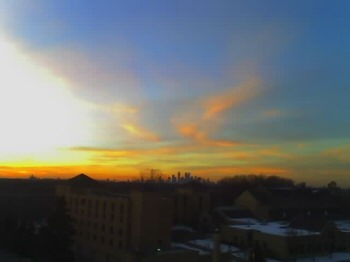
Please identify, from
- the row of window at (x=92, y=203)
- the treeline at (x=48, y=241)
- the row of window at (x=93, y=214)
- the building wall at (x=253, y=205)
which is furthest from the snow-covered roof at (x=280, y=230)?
the treeline at (x=48, y=241)

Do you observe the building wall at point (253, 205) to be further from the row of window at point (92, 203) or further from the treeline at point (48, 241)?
the treeline at point (48, 241)

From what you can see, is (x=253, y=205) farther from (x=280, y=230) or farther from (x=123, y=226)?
(x=123, y=226)

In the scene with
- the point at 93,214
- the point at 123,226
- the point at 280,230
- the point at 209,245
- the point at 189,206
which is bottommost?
the point at 209,245

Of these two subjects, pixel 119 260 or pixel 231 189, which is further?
pixel 231 189

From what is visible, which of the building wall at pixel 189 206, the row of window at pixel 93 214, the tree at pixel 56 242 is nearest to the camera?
the tree at pixel 56 242

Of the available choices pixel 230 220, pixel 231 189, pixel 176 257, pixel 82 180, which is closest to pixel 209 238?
pixel 230 220

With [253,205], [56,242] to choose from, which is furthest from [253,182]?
[56,242]

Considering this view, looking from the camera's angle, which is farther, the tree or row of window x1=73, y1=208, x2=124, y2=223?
row of window x1=73, y1=208, x2=124, y2=223

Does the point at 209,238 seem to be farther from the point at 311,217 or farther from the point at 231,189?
the point at 231,189

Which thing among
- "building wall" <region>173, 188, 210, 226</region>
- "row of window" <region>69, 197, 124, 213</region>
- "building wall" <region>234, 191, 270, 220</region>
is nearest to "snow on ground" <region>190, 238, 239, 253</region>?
"row of window" <region>69, 197, 124, 213</region>

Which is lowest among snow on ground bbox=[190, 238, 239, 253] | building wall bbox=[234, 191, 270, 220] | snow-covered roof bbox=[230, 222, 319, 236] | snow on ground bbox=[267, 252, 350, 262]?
snow on ground bbox=[267, 252, 350, 262]

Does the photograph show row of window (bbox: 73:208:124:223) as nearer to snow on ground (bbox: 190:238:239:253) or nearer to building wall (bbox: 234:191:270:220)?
snow on ground (bbox: 190:238:239:253)

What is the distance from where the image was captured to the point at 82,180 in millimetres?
59562

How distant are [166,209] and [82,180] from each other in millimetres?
Answer: 20455
